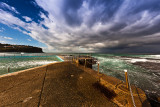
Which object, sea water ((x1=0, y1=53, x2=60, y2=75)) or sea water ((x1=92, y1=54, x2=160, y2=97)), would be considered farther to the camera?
sea water ((x1=0, y1=53, x2=60, y2=75))

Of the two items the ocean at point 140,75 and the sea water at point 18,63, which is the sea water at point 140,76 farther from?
the sea water at point 18,63

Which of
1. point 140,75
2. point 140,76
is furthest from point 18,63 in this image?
point 140,75

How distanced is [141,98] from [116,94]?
2.83ft

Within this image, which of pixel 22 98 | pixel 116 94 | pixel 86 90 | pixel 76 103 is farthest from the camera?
pixel 86 90

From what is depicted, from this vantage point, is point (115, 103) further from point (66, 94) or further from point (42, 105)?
point (42, 105)

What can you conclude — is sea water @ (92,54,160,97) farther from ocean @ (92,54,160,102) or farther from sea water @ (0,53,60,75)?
sea water @ (0,53,60,75)

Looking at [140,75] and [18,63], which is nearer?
[140,75]

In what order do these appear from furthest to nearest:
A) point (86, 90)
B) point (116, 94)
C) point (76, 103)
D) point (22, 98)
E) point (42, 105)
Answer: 1. point (86, 90)
2. point (116, 94)
3. point (22, 98)
4. point (76, 103)
5. point (42, 105)

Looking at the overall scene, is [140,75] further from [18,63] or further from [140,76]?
[18,63]

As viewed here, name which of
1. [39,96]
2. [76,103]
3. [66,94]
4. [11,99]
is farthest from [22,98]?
[76,103]

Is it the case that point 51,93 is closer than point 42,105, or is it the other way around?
point 42,105

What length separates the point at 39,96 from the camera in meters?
2.51

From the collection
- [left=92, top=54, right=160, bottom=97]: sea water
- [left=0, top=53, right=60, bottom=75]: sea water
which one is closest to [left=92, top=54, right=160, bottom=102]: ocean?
[left=92, top=54, right=160, bottom=97]: sea water

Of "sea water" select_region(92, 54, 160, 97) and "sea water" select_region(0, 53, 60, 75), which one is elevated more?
"sea water" select_region(0, 53, 60, 75)
